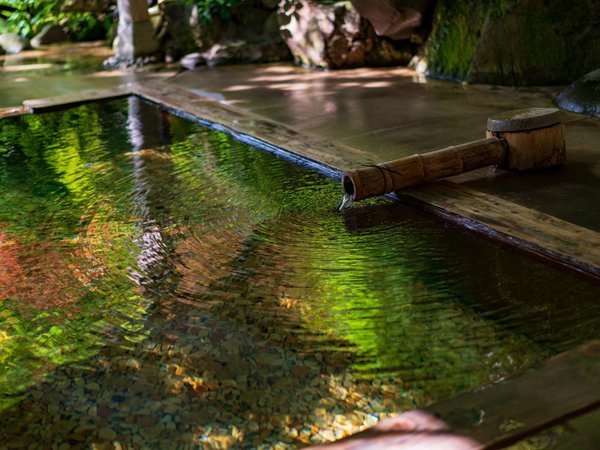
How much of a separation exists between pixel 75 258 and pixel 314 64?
528 cm

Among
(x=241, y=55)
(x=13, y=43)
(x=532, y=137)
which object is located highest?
(x=13, y=43)

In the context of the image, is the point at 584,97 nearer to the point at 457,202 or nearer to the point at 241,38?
the point at 457,202

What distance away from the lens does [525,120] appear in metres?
3.93

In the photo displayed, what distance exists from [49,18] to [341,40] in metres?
5.23

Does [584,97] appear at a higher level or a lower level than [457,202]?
higher

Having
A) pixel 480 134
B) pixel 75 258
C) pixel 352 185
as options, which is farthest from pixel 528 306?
pixel 480 134

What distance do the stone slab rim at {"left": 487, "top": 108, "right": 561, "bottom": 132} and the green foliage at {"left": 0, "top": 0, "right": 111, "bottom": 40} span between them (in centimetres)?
791

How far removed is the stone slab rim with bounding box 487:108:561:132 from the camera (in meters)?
3.93

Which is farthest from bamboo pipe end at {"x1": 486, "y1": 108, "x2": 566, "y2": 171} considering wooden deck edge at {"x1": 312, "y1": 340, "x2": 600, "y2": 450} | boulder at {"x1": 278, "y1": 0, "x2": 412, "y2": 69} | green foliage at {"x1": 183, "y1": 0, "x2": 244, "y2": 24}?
green foliage at {"x1": 183, "y1": 0, "x2": 244, "y2": 24}

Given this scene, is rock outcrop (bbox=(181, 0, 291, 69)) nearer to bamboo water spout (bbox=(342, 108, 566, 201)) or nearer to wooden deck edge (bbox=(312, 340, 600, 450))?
bamboo water spout (bbox=(342, 108, 566, 201))

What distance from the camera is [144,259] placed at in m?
3.39

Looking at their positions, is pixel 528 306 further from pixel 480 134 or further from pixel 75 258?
pixel 480 134

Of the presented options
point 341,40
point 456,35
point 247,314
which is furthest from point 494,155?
point 341,40

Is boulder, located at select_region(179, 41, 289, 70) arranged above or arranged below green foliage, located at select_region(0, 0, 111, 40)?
below
